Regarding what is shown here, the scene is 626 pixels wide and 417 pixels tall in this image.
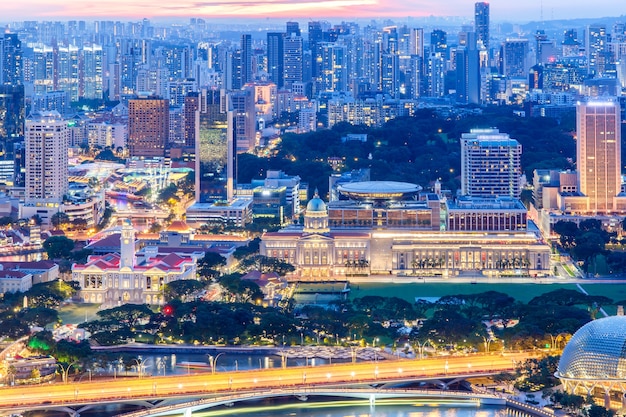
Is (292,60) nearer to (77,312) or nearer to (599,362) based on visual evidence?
(77,312)

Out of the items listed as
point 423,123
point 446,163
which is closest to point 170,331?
point 446,163

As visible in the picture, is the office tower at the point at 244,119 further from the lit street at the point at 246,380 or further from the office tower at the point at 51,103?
the lit street at the point at 246,380

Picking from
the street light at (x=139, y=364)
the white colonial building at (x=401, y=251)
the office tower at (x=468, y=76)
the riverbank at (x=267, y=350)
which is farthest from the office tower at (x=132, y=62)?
the street light at (x=139, y=364)

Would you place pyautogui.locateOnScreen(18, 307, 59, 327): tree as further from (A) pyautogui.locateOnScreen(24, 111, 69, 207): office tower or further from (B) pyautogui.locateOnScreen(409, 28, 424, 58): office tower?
(B) pyautogui.locateOnScreen(409, 28, 424, 58): office tower

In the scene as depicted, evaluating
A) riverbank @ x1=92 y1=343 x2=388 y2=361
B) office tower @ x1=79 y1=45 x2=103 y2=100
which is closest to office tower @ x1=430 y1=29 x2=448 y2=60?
office tower @ x1=79 y1=45 x2=103 y2=100

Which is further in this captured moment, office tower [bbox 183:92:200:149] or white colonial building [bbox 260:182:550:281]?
office tower [bbox 183:92:200:149]

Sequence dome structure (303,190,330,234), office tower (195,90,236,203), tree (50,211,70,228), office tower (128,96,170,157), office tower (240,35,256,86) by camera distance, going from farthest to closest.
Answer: office tower (240,35,256,86) → office tower (128,96,170,157) → office tower (195,90,236,203) → tree (50,211,70,228) → dome structure (303,190,330,234)
